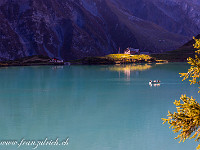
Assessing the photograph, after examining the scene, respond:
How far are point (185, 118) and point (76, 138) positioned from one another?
826 inches

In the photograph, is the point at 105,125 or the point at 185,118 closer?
the point at 185,118

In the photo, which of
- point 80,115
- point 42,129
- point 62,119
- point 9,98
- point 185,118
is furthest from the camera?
point 9,98

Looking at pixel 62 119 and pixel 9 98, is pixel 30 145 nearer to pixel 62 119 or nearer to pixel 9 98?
pixel 62 119

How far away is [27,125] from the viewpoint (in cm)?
5016

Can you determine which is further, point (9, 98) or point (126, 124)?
point (9, 98)

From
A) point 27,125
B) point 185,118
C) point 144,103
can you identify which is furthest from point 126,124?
point 185,118

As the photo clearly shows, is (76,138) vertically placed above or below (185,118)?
below

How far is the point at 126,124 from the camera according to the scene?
50.2m

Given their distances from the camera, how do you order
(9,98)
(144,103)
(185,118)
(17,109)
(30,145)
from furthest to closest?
(9,98) → (144,103) → (17,109) → (30,145) → (185,118)

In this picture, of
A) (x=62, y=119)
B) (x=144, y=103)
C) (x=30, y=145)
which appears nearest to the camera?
(x=30, y=145)

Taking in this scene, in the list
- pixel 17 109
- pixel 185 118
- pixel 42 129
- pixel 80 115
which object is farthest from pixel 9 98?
pixel 185 118

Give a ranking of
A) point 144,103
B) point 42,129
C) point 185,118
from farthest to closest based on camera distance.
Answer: point 144,103 → point 42,129 → point 185,118

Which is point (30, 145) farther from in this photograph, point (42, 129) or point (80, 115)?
point (80, 115)

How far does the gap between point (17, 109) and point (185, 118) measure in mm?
44503
